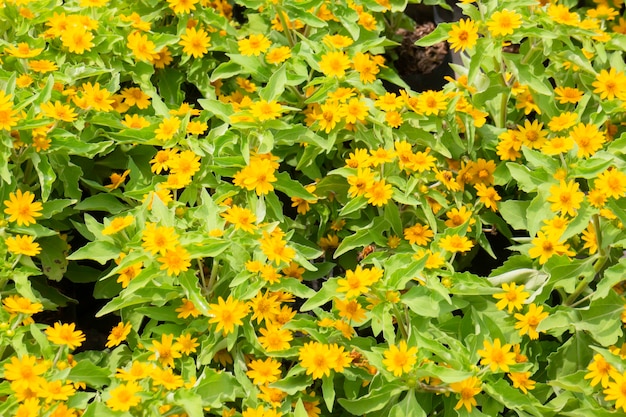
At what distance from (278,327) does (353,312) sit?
0.64ft

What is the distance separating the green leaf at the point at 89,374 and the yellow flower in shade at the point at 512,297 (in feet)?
3.34

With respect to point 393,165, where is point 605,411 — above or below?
below

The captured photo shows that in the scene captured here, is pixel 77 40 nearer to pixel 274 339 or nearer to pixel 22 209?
pixel 22 209

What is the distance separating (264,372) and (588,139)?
1.14 meters

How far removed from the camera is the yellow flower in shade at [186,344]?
6.43 feet

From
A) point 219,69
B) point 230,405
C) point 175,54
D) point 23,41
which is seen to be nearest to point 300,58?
point 219,69

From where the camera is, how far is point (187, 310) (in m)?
2.02

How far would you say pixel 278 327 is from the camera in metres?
2.00

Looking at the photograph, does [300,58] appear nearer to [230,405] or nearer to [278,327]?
[278,327]

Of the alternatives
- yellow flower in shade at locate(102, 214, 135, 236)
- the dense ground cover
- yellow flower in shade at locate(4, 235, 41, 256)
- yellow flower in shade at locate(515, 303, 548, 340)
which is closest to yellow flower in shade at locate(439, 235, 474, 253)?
the dense ground cover

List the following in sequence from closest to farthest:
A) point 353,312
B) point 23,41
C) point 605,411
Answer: point 605,411, point 353,312, point 23,41

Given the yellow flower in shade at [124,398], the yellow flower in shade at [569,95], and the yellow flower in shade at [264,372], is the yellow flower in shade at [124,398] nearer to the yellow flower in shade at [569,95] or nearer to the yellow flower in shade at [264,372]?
the yellow flower in shade at [264,372]

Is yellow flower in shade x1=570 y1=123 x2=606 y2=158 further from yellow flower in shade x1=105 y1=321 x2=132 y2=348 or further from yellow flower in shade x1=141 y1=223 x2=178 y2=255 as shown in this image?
yellow flower in shade x1=105 y1=321 x2=132 y2=348

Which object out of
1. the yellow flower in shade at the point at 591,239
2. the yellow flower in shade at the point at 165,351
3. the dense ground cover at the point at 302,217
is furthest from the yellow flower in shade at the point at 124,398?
the yellow flower in shade at the point at 591,239
